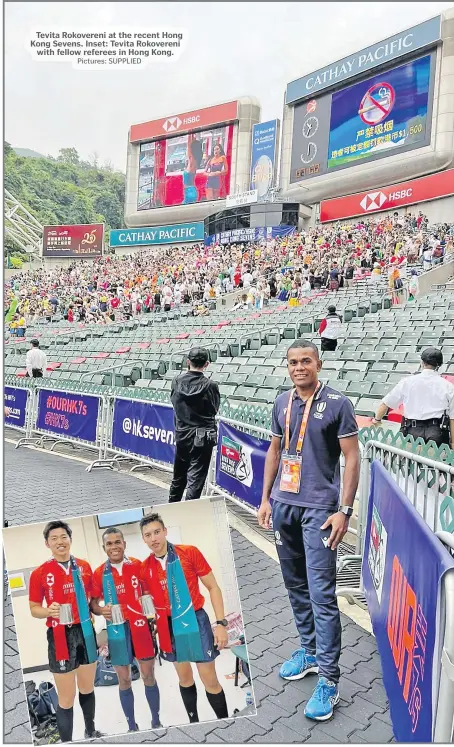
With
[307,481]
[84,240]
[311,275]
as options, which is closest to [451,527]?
[307,481]

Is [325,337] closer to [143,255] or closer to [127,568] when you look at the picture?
[127,568]

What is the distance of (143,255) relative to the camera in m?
45.7

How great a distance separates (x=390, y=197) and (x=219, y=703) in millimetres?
33346

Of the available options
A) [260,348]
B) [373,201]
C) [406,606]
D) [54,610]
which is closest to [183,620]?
[54,610]

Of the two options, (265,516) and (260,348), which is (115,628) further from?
(260,348)

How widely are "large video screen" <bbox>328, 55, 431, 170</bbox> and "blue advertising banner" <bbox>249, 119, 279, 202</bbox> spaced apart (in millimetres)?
5481

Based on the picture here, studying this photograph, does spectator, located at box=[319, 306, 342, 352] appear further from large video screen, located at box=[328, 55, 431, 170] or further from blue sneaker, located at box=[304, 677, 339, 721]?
large video screen, located at box=[328, 55, 431, 170]

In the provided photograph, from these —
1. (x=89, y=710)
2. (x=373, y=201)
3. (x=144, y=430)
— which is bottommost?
(x=89, y=710)

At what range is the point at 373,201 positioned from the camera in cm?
3306

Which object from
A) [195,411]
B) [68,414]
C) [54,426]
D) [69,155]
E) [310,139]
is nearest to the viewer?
[195,411]

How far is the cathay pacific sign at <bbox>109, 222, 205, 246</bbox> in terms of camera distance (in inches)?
1811

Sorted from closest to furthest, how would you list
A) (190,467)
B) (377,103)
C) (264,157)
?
(190,467) → (377,103) → (264,157)

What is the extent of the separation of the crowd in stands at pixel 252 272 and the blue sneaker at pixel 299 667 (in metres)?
17.1

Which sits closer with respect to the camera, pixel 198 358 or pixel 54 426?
pixel 198 358
